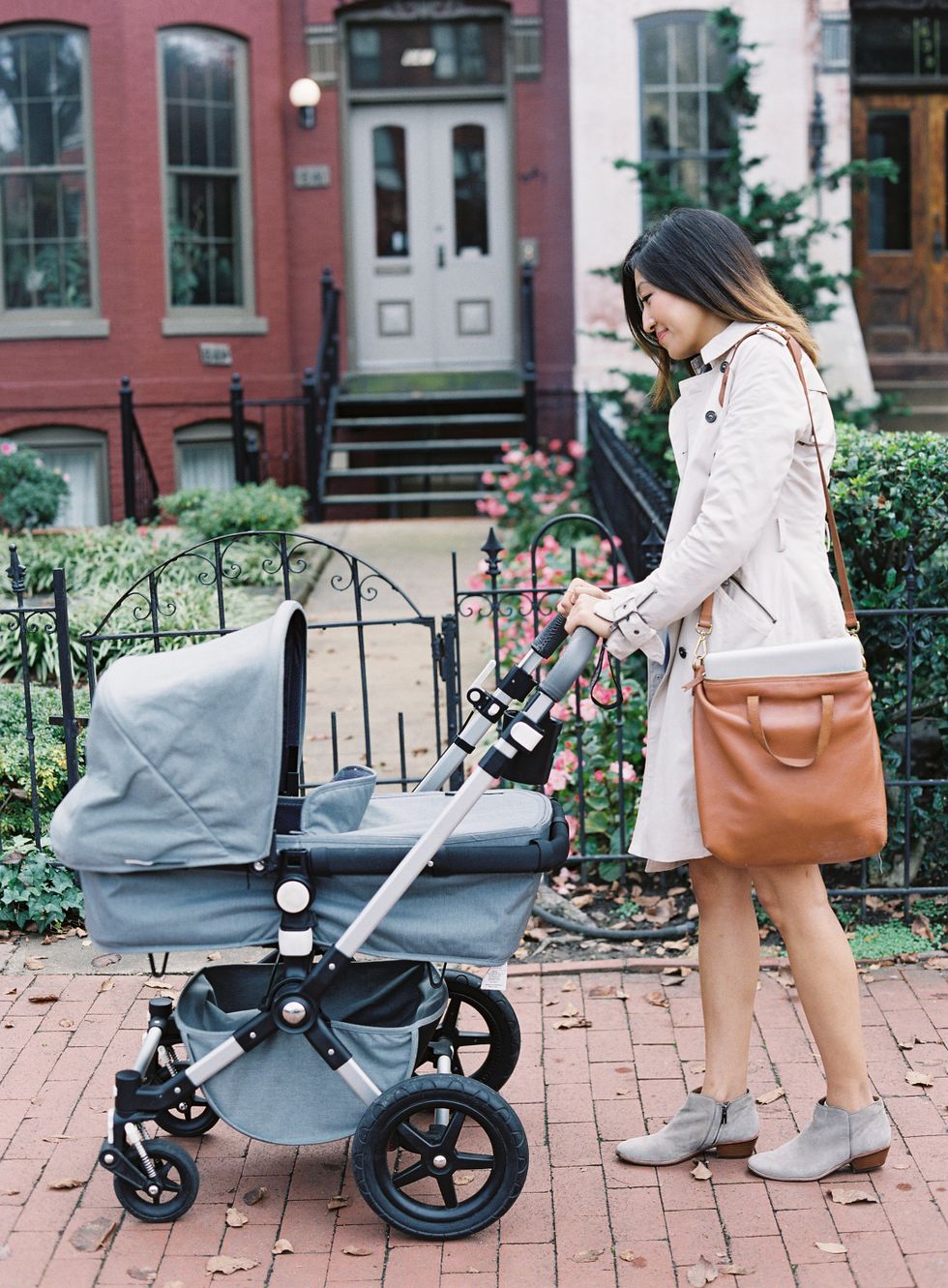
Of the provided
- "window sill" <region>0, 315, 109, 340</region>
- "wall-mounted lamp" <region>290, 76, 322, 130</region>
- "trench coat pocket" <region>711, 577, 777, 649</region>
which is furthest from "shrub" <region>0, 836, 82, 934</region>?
"wall-mounted lamp" <region>290, 76, 322, 130</region>

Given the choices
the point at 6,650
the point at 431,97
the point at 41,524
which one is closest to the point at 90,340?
the point at 41,524

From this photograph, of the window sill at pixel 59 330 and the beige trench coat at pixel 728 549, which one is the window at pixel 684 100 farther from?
the beige trench coat at pixel 728 549

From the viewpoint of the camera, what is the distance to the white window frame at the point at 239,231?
44.3 feet

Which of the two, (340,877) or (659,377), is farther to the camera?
(659,377)

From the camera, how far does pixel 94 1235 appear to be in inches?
134

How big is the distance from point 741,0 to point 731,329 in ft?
37.1

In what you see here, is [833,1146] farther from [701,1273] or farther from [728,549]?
[728,549]

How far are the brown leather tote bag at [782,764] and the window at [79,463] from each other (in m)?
11.0

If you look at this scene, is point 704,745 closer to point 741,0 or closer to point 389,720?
point 389,720

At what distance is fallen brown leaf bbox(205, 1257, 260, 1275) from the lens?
10.6ft

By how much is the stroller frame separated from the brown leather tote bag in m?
0.32

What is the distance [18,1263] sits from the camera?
329 centimetres

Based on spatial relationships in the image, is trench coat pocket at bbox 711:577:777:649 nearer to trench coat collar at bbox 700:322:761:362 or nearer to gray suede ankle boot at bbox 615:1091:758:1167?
trench coat collar at bbox 700:322:761:362

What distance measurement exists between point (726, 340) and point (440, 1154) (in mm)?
1824
